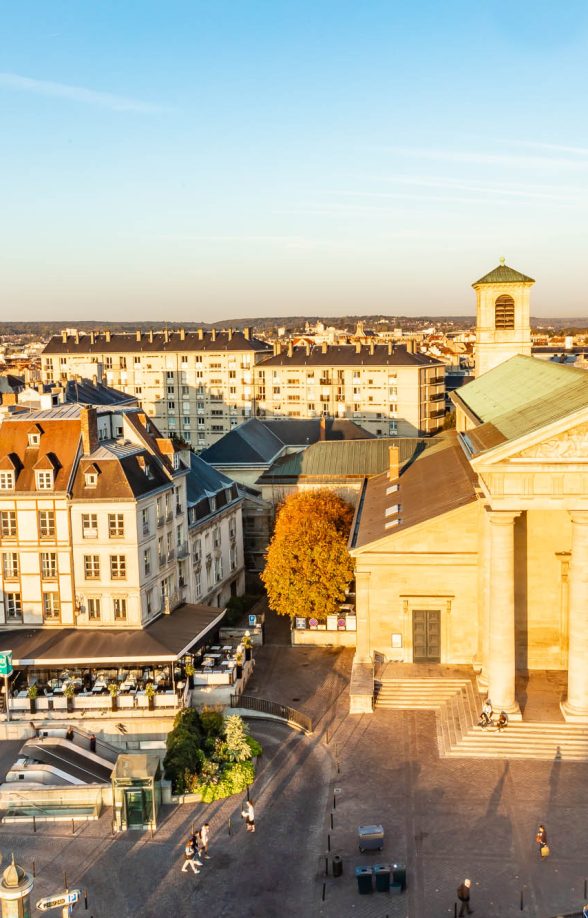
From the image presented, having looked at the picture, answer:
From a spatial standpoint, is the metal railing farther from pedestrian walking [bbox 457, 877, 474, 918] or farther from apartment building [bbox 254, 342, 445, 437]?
apartment building [bbox 254, 342, 445, 437]

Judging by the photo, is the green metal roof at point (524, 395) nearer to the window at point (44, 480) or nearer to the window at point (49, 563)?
the window at point (44, 480)

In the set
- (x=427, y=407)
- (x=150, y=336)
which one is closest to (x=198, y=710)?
(x=427, y=407)

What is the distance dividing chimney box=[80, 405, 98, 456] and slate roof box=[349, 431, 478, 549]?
17251 mm

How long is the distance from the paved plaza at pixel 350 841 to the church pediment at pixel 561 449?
14.2 metres

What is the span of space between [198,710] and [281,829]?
12266 millimetres

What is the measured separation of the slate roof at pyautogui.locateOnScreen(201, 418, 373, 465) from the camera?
302 ft

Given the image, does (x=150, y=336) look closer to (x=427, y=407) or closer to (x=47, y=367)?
(x=47, y=367)

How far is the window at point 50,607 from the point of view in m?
53.3

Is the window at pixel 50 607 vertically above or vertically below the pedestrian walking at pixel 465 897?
above

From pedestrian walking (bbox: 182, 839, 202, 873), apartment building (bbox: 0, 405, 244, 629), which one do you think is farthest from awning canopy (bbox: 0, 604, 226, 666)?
pedestrian walking (bbox: 182, 839, 202, 873)

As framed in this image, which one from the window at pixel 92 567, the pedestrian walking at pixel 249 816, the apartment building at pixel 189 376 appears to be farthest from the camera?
the apartment building at pixel 189 376

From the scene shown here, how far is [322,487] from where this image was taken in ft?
272

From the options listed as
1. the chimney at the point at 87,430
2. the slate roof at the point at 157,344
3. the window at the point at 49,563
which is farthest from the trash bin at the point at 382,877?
the slate roof at the point at 157,344

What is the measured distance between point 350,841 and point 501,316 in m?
51.8
